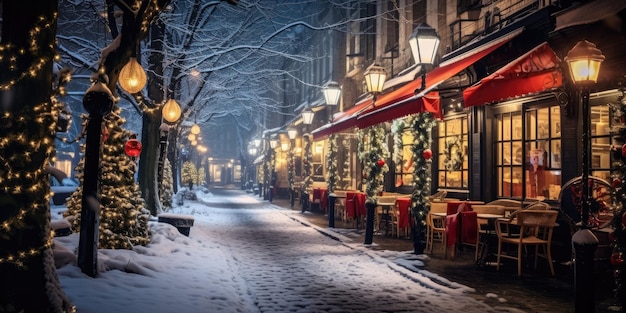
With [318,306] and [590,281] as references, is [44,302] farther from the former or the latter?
[590,281]

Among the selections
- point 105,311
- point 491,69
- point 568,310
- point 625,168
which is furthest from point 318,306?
point 491,69

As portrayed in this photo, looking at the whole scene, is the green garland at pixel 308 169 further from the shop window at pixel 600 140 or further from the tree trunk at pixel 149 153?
the shop window at pixel 600 140

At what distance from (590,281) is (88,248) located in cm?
624

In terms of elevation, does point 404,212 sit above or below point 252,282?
above

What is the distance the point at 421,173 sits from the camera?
41.1ft

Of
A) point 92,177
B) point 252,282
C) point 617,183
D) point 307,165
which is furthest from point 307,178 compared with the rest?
point 617,183

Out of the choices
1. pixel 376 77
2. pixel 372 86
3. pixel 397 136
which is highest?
pixel 376 77

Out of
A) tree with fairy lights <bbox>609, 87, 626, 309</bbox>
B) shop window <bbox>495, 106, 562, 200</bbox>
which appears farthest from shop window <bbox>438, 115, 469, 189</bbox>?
tree with fairy lights <bbox>609, 87, 626, 309</bbox>

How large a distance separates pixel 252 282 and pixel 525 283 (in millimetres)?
4377

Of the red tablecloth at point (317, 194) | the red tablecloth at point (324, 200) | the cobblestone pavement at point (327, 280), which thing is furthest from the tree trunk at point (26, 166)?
the red tablecloth at point (317, 194)

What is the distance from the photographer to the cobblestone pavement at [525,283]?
25.0 ft

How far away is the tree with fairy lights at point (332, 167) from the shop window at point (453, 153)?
17.0ft

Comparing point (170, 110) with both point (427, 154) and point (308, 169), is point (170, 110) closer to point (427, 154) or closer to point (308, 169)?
point (427, 154)

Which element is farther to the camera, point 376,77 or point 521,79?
point 376,77
